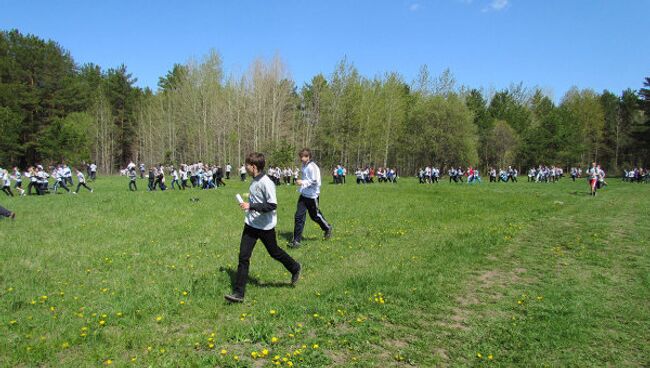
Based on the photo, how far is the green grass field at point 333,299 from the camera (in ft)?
15.4

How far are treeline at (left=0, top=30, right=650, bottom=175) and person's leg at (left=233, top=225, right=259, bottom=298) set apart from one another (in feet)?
159

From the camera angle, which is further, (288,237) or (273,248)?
(288,237)

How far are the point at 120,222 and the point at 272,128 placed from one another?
148 ft

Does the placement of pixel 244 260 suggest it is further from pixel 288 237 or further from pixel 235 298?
pixel 288 237

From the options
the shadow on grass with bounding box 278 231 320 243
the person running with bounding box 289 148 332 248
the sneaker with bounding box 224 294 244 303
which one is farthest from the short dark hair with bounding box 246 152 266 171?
the shadow on grass with bounding box 278 231 320 243

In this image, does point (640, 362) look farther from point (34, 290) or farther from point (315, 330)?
point (34, 290)

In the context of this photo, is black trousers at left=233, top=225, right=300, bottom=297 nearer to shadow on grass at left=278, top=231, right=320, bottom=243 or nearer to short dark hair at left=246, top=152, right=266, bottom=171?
short dark hair at left=246, top=152, right=266, bottom=171

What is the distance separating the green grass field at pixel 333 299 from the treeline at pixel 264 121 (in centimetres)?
4525

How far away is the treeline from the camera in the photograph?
56.5 meters

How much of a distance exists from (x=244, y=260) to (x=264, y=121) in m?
53.1

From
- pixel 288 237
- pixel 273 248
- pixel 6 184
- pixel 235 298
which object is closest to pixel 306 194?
pixel 288 237

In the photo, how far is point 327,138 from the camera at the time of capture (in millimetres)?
58281

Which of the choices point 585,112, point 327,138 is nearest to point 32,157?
point 327,138

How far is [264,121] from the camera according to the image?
57.9 metres
